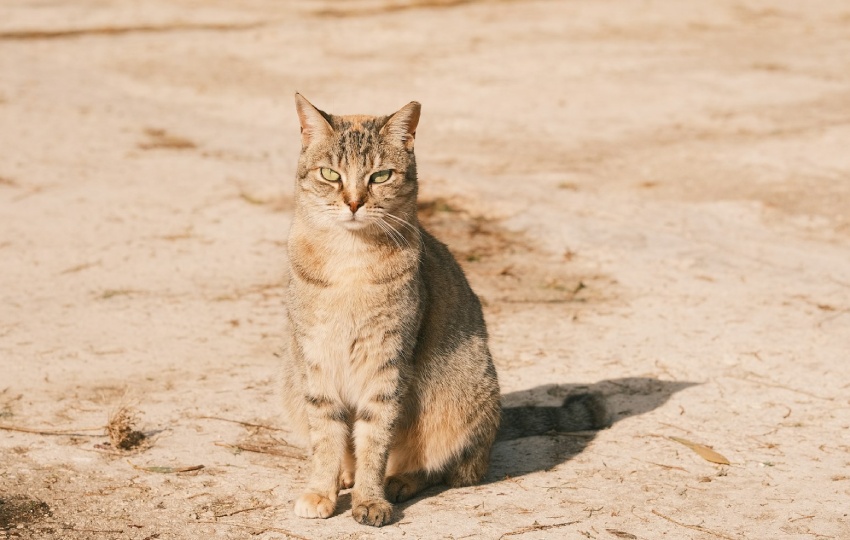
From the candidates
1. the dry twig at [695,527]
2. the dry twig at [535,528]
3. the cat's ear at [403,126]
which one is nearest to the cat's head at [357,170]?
the cat's ear at [403,126]

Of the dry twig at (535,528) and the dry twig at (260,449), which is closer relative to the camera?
the dry twig at (535,528)

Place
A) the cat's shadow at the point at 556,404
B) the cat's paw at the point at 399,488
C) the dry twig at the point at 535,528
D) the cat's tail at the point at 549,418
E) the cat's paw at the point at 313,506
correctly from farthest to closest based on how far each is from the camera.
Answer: the cat's tail at the point at 549,418, the cat's shadow at the point at 556,404, the cat's paw at the point at 399,488, the cat's paw at the point at 313,506, the dry twig at the point at 535,528

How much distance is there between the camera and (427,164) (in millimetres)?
A: 9273

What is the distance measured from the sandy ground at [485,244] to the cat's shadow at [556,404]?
0.09ft

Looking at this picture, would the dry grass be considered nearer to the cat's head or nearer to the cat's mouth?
the cat's head

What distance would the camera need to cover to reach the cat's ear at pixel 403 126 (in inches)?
169

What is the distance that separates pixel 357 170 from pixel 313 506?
134 cm

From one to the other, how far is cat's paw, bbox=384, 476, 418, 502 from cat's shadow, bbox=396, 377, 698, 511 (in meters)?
0.04

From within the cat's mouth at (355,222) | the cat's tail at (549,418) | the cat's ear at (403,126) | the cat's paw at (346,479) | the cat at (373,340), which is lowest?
the cat's paw at (346,479)

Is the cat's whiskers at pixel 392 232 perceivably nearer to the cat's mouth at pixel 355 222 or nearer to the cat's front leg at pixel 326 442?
the cat's mouth at pixel 355 222

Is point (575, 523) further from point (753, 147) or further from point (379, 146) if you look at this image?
point (753, 147)

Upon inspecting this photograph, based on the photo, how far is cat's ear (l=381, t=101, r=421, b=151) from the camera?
428 centimetres

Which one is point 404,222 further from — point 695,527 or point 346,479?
point 695,527

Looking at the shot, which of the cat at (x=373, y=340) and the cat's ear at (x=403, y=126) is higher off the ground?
the cat's ear at (x=403, y=126)
